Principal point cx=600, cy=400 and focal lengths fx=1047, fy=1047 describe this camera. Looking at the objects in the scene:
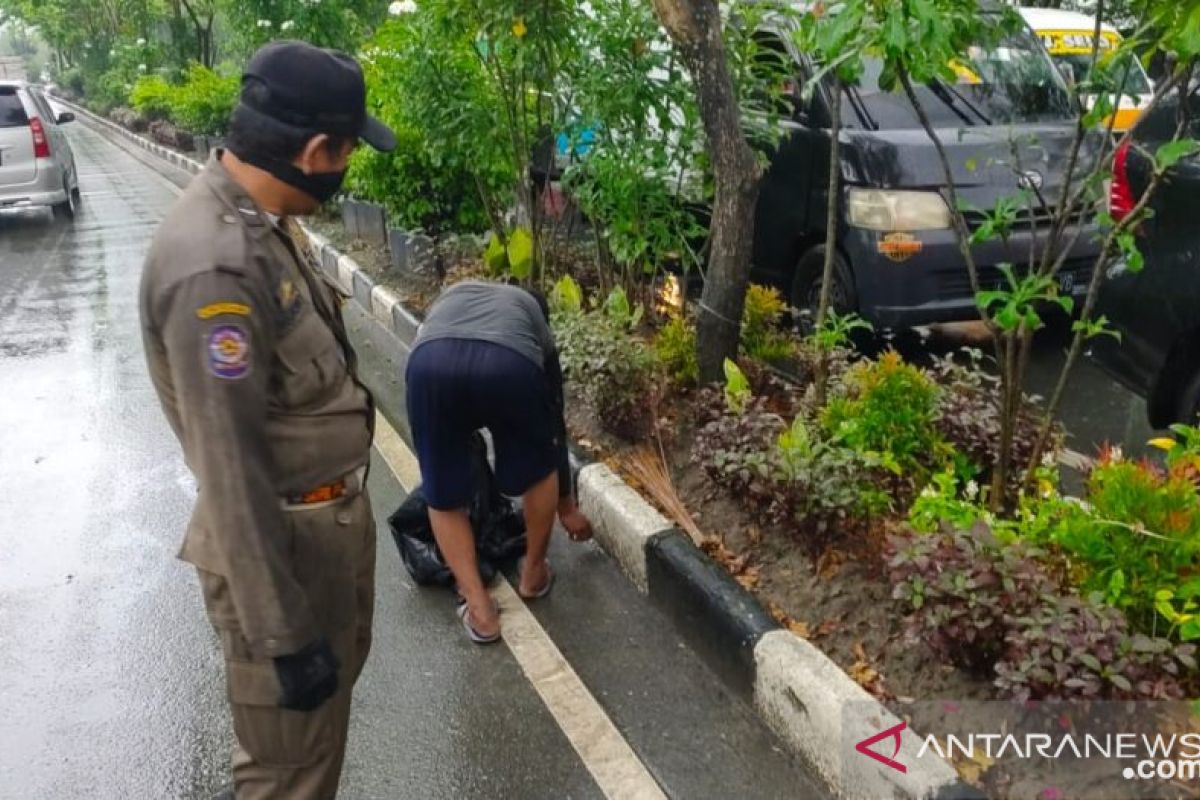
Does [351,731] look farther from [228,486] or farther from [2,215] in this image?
[2,215]

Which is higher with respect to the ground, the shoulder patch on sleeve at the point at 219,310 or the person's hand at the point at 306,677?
the shoulder patch on sleeve at the point at 219,310

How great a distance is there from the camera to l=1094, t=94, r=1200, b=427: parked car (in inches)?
156

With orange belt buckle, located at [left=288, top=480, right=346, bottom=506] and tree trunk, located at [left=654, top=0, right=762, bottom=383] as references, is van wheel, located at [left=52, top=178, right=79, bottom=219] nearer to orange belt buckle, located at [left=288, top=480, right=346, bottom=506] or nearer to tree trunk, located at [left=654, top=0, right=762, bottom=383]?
tree trunk, located at [left=654, top=0, right=762, bottom=383]

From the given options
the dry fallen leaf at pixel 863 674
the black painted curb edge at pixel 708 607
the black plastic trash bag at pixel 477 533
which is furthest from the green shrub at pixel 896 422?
the black plastic trash bag at pixel 477 533

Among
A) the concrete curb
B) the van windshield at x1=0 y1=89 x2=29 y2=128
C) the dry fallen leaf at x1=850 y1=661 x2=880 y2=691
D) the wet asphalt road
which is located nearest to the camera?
the concrete curb

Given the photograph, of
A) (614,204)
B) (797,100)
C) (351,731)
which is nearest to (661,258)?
(614,204)

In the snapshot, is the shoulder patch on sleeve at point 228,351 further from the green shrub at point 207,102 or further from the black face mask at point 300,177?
the green shrub at point 207,102

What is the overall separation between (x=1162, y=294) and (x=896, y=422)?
1403mm

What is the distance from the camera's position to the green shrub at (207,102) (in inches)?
782

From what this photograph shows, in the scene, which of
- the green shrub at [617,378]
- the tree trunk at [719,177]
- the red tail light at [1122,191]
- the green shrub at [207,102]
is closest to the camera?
the tree trunk at [719,177]

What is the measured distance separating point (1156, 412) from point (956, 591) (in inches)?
87.6

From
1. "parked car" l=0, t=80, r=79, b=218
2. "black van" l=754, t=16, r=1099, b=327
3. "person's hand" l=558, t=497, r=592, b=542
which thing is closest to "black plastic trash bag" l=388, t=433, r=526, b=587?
"person's hand" l=558, t=497, r=592, b=542

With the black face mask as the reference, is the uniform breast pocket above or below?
below

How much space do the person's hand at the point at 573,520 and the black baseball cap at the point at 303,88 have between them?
2.07 m
